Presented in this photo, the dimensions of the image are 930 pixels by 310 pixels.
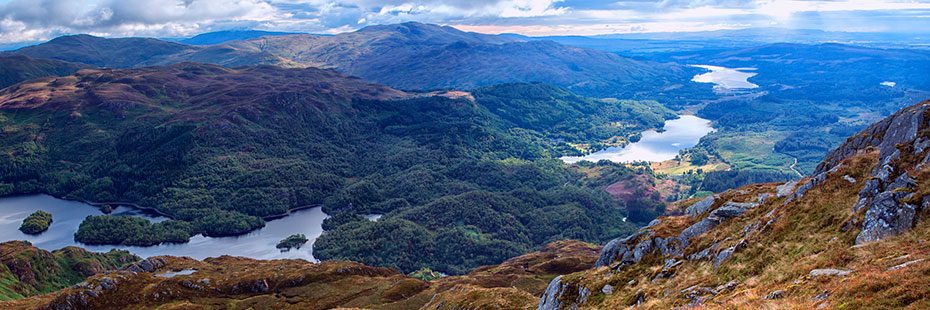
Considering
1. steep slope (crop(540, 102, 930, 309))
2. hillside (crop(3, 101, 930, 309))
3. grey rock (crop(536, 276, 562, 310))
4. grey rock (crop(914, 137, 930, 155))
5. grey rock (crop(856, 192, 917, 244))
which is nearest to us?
steep slope (crop(540, 102, 930, 309))

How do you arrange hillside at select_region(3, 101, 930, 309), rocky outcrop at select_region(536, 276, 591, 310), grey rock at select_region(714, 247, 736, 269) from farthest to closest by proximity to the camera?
rocky outcrop at select_region(536, 276, 591, 310) → grey rock at select_region(714, 247, 736, 269) → hillside at select_region(3, 101, 930, 309)

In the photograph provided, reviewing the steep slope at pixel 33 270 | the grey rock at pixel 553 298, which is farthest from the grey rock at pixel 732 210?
the steep slope at pixel 33 270

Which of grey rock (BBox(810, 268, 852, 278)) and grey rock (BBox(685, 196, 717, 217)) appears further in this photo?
grey rock (BBox(685, 196, 717, 217))

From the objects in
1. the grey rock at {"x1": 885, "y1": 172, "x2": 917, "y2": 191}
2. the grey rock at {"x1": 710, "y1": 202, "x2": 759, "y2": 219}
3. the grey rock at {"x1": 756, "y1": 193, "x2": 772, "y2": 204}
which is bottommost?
the grey rock at {"x1": 710, "y1": 202, "x2": 759, "y2": 219}

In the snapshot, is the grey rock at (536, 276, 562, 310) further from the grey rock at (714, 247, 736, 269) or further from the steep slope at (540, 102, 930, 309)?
the grey rock at (714, 247, 736, 269)

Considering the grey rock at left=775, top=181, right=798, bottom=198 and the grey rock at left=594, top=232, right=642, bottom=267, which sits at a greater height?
the grey rock at left=775, top=181, right=798, bottom=198

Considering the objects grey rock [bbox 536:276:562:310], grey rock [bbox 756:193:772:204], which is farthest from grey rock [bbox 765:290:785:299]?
grey rock [bbox 756:193:772:204]

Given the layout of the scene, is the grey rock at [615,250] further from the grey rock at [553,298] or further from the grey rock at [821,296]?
the grey rock at [821,296]
